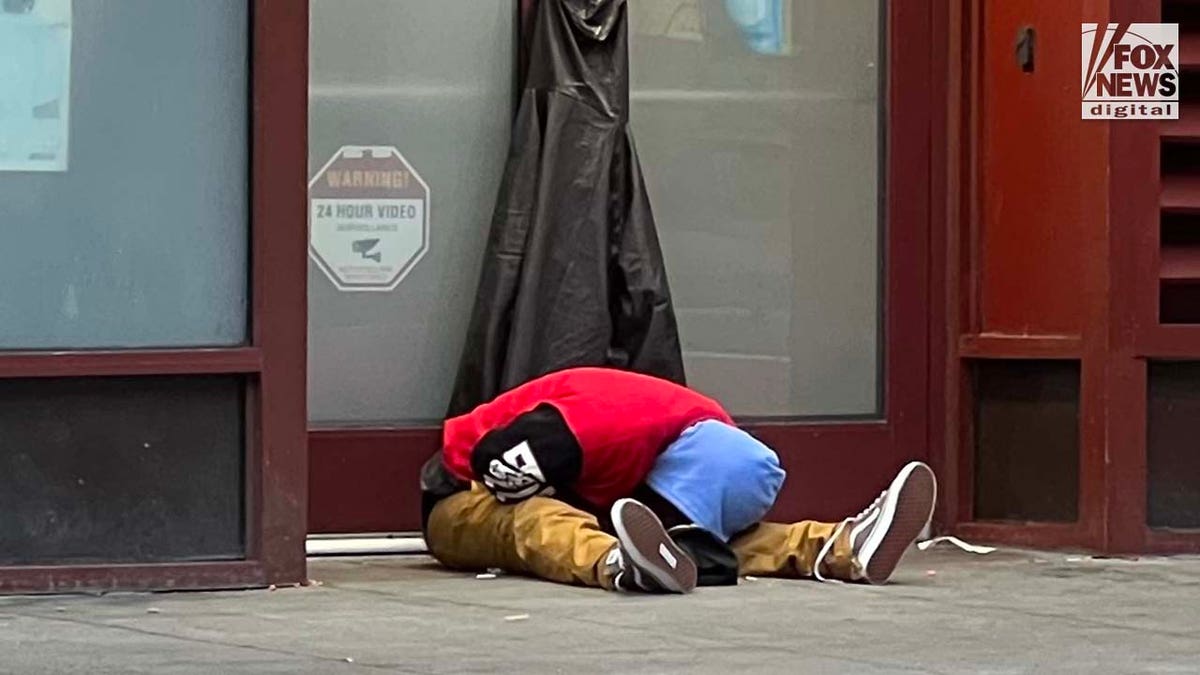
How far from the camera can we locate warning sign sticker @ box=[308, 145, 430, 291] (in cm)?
826

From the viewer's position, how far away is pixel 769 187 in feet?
28.6

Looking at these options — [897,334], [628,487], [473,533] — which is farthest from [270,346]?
[897,334]

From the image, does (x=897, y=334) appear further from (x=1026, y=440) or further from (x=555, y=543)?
(x=555, y=543)

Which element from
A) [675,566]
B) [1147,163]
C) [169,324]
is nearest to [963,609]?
[675,566]

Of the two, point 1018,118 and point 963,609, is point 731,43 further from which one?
point 963,609

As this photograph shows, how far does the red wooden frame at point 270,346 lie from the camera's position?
7.17 m

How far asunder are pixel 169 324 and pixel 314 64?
1.35 m

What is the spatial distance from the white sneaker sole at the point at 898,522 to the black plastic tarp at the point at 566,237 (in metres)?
1.15

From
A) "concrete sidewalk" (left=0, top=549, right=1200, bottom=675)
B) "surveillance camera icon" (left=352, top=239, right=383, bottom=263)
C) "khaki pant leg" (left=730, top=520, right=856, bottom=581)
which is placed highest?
"surveillance camera icon" (left=352, top=239, right=383, bottom=263)

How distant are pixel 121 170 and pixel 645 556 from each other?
5.92ft

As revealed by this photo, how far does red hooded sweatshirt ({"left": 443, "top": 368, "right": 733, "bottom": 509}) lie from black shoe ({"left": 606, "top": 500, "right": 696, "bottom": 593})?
25 centimetres

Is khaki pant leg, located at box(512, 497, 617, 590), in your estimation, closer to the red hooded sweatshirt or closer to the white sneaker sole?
the red hooded sweatshirt

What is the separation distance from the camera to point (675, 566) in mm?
7078
